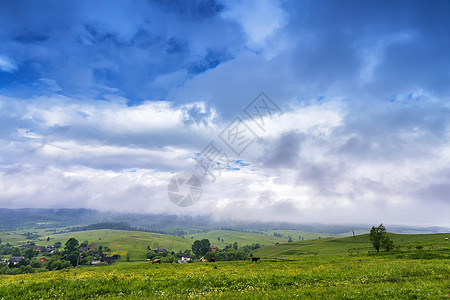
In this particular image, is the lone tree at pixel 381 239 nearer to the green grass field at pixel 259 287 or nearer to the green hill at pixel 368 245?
the green hill at pixel 368 245

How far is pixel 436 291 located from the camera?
545 inches

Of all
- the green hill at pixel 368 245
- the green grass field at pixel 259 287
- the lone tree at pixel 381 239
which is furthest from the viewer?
the green hill at pixel 368 245

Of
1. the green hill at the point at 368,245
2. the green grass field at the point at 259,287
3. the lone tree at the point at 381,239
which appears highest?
the green grass field at the point at 259,287

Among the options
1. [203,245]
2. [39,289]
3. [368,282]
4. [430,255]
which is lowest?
[203,245]

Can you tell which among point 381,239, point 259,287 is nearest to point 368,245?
point 381,239

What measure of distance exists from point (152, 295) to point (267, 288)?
8.84m

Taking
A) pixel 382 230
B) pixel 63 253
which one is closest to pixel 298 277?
pixel 382 230

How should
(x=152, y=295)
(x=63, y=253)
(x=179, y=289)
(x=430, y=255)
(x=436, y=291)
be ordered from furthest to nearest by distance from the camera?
(x=63, y=253)
(x=430, y=255)
(x=179, y=289)
(x=152, y=295)
(x=436, y=291)

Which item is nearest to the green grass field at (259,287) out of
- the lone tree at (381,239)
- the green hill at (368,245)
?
the lone tree at (381,239)

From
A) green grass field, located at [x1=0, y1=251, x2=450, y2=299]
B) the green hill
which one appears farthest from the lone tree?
green grass field, located at [x1=0, y1=251, x2=450, y2=299]

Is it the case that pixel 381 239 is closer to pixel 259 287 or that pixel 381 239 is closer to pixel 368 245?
pixel 368 245

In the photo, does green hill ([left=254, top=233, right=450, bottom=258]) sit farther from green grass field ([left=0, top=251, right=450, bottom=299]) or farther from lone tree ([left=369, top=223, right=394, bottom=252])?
green grass field ([left=0, top=251, right=450, bottom=299])

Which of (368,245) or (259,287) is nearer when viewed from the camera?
(259,287)

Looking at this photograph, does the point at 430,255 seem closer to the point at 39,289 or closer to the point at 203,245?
the point at 39,289
